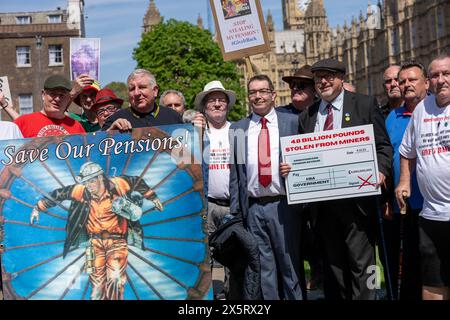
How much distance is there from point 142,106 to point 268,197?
1.47 meters

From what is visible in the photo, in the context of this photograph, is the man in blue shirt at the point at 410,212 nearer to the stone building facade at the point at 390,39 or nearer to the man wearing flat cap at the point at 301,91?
the man wearing flat cap at the point at 301,91

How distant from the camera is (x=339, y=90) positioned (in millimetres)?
7000

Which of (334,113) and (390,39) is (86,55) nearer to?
(334,113)

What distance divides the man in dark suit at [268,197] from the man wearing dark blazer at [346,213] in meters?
0.30

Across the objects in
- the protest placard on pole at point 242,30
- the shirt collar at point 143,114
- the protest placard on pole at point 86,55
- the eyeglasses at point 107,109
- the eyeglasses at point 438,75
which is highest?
the protest placard on pole at point 86,55

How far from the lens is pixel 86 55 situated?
50.2 feet

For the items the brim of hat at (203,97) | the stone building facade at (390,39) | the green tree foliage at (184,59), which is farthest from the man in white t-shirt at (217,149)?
the stone building facade at (390,39)

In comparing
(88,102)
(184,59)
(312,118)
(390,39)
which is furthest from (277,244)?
(390,39)

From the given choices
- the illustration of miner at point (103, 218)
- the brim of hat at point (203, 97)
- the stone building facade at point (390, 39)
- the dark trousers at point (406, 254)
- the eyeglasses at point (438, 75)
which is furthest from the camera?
the stone building facade at point (390, 39)

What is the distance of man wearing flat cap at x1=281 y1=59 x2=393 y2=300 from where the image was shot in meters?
6.75

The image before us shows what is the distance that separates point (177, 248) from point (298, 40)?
155m

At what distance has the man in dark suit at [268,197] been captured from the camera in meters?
7.12

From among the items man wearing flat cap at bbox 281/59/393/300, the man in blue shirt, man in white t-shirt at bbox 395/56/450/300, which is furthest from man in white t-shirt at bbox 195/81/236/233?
man in white t-shirt at bbox 395/56/450/300
